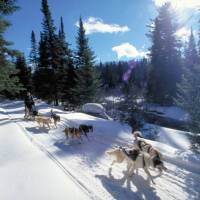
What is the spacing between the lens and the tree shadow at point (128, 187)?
5479 millimetres

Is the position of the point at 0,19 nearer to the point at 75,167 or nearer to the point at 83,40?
the point at 75,167

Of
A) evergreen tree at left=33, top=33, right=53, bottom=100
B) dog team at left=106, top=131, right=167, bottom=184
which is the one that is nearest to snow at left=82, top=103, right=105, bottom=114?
evergreen tree at left=33, top=33, right=53, bottom=100

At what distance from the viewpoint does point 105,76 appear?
89.7m

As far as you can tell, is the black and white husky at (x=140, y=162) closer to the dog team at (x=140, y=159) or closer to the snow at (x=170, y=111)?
the dog team at (x=140, y=159)

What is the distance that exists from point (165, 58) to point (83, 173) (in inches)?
1094

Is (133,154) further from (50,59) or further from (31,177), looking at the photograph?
(50,59)

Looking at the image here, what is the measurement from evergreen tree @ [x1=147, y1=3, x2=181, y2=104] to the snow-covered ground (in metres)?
22.8

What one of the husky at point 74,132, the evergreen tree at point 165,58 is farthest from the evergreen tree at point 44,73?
the husky at point 74,132

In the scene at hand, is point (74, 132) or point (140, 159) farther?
point (74, 132)

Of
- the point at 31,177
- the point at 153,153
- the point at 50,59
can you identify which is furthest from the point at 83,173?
the point at 50,59

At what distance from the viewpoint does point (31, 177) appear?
623 centimetres

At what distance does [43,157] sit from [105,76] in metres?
82.6

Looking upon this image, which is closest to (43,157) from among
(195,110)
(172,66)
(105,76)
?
(195,110)

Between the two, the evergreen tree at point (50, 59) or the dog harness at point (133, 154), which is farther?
the evergreen tree at point (50, 59)
